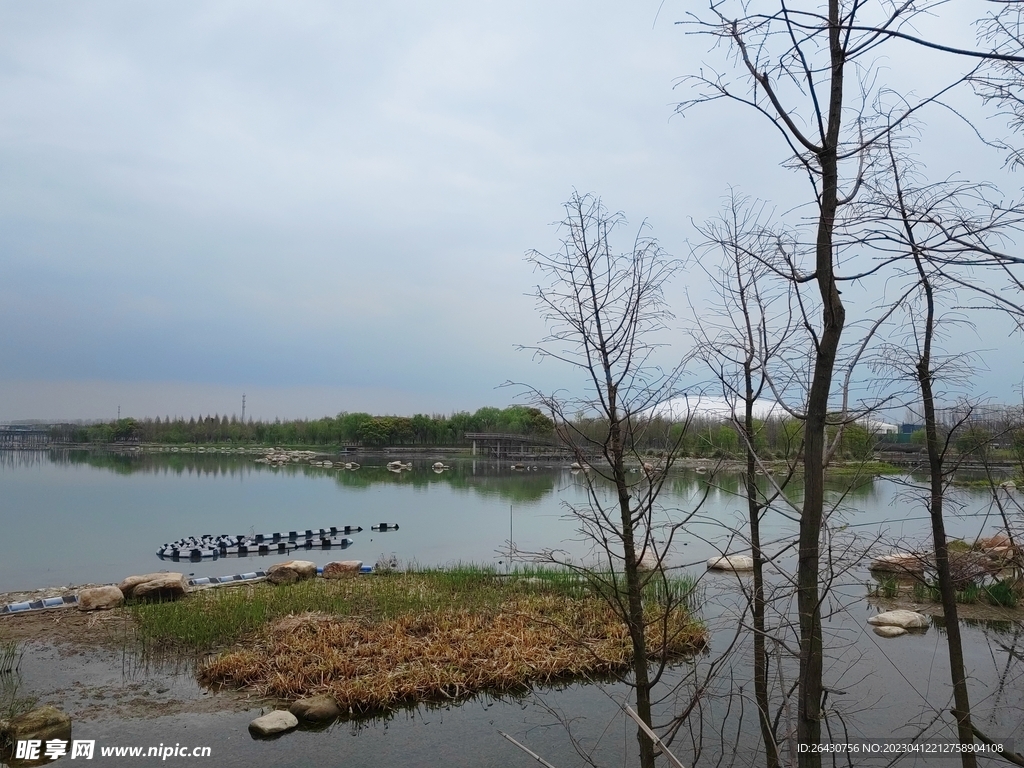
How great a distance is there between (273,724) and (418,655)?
1816mm

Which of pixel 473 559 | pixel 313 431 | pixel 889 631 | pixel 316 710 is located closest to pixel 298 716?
pixel 316 710

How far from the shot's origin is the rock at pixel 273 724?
5.96 m

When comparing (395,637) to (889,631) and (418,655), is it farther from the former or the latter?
(889,631)

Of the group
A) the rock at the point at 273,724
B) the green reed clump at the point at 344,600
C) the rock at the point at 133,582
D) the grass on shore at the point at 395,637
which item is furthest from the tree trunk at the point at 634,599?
the rock at the point at 133,582

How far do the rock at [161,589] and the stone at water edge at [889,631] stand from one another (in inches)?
367

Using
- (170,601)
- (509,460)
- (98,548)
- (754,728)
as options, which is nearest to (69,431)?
(509,460)

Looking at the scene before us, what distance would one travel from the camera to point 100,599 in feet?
32.1

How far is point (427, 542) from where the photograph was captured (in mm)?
17906

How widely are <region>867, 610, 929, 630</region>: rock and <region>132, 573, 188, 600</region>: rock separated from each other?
30.8 ft

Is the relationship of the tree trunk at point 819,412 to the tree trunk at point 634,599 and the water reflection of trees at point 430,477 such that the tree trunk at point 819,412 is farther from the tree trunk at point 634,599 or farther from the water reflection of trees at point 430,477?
the water reflection of trees at point 430,477

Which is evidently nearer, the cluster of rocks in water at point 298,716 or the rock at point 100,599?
the cluster of rocks in water at point 298,716

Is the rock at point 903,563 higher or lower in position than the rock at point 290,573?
higher

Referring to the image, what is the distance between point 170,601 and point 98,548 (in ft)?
26.2

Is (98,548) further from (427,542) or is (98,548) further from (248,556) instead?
(427,542)
